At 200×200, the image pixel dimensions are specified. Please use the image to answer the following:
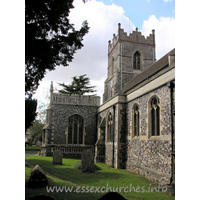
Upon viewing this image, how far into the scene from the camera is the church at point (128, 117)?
Answer: 7152mm

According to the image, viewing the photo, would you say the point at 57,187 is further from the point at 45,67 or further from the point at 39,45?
the point at 39,45

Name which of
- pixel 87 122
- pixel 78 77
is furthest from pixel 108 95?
pixel 78 77

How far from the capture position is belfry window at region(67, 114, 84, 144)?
55.7 ft

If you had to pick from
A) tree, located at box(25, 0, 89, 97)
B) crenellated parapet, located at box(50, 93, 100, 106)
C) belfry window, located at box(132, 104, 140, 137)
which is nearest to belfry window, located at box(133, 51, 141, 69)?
crenellated parapet, located at box(50, 93, 100, 106)

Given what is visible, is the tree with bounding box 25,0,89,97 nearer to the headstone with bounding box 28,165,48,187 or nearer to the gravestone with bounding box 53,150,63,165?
the headstone with bounding box 28,165,48,187

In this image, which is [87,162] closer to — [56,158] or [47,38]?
[56,158]

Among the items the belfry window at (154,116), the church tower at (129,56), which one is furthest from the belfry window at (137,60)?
the belfry window at (154,116)

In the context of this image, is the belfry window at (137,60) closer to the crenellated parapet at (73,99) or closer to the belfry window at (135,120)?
the crenellated parapet at (73,99)

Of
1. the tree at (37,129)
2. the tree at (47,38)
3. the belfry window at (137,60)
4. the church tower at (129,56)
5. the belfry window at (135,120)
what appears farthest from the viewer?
the tree at (37,129)

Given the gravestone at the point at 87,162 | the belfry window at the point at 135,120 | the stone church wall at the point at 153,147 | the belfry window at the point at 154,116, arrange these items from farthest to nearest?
the belfry window at the point at 135,120
the gravestone at the point at 87,162
the belfry window at the point at 154,116
the stone church wall at the point at 153,147

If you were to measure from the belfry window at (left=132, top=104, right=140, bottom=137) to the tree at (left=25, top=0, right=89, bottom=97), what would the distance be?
546 cm

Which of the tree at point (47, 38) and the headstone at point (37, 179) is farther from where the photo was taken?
the headstone at point (37, 179)

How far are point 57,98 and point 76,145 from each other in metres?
4.58

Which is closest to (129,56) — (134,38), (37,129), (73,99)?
(134,38)
